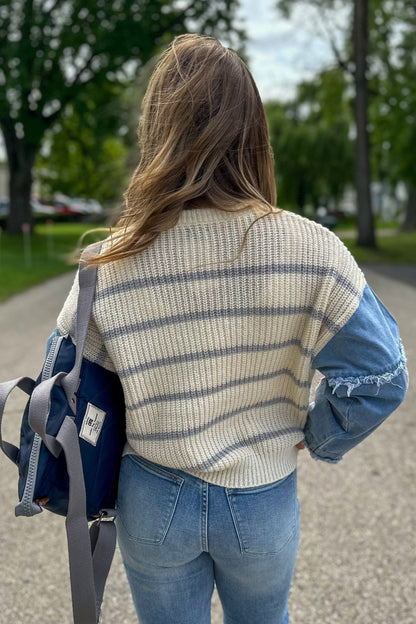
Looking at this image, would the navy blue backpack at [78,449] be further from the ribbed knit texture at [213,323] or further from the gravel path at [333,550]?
the gravel path at [333,550]

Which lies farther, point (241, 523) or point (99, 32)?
point (99, 32)

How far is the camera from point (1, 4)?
21688 mm

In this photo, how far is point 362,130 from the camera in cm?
1988

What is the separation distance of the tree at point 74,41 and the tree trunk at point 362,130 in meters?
5.06

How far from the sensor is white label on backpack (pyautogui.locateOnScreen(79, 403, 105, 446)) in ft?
4.75

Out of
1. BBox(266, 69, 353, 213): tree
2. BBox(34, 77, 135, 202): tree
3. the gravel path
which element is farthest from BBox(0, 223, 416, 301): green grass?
the gravel path

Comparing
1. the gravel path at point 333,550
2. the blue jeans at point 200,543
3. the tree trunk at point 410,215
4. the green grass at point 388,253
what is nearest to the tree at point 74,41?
the green grass at point 388,253

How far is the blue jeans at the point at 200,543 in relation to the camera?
1432 mm

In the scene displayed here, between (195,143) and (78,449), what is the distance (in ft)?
2.15

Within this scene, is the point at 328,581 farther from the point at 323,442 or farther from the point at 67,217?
the point at 67,217

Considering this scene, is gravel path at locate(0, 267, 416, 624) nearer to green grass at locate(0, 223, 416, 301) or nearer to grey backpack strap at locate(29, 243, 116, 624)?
grey backpack strap at locate(29, 243, 116, 624)

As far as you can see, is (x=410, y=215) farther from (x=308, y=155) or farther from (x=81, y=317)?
(x=81, y=317)

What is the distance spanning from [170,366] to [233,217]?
0.33 meters

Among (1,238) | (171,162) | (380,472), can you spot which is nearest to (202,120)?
(171,162)
